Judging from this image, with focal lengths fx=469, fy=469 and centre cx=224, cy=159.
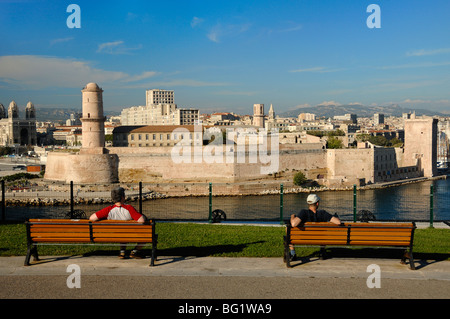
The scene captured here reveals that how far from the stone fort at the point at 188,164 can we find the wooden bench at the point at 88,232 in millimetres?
25634

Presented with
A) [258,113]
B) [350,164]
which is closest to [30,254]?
[350,164]

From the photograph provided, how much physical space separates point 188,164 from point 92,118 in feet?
22.0

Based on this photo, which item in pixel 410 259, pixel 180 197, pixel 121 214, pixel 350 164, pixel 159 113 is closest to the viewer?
pixel 410 259

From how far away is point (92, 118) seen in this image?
2875 cm

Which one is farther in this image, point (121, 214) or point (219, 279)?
point (121, 214)

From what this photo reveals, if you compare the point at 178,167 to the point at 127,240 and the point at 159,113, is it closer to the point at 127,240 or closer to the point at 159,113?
the point at 127,240

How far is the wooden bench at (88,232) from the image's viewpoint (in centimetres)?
407

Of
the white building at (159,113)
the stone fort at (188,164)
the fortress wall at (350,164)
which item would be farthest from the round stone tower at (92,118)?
the white building at (159,113)

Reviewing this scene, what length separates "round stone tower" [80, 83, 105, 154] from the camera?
93.8 ft

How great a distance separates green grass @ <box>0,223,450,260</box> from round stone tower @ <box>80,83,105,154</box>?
23.5 m

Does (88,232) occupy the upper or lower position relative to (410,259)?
upper
